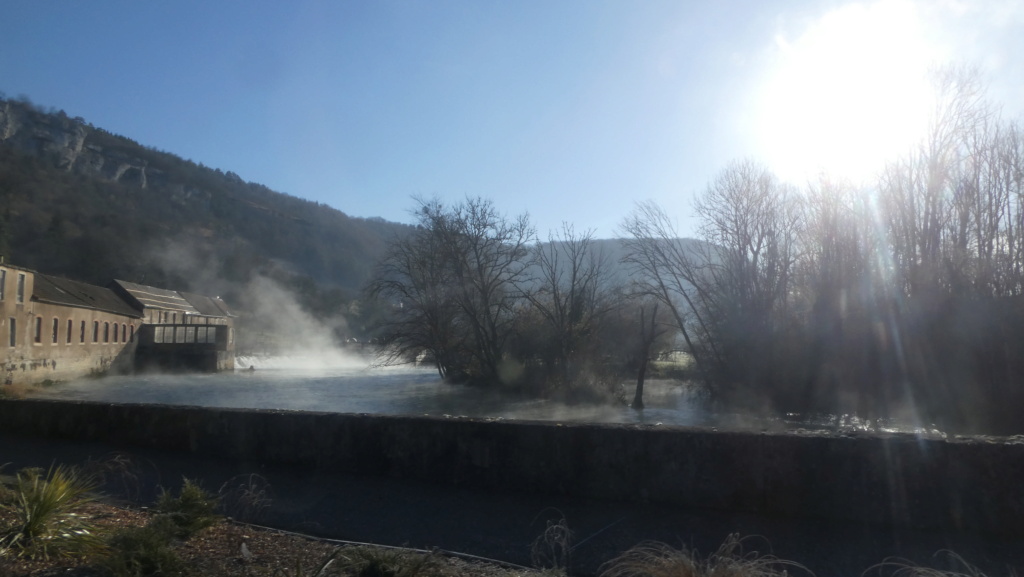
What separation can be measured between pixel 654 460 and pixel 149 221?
119834 millimetres

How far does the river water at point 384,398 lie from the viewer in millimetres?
30281

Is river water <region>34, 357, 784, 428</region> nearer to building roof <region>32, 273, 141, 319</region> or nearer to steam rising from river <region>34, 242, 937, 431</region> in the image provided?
steam rising from river <region>34, 242, 937, 431</region>

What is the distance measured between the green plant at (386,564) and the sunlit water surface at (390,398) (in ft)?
59.3

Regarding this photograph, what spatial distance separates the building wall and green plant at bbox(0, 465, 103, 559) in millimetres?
41148

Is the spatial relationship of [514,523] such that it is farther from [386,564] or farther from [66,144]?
[66,144]

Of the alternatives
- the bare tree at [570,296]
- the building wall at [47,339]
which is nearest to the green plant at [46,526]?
the bare tree at [570,296]

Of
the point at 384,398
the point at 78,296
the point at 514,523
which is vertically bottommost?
the point at 384,398

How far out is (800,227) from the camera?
106 feet

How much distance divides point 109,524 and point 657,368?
137 feet

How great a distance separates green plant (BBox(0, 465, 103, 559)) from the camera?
15.5 ft

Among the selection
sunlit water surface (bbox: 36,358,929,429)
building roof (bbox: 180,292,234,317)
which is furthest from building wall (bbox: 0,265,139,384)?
Result: building roof (bbox: 180,292,234,317)

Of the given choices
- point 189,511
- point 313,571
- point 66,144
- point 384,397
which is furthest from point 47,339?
point 66,144

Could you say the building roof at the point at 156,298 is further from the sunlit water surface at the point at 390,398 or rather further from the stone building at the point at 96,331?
the sunlit water surface at the point at 390,398

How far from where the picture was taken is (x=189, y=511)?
19.4ft
